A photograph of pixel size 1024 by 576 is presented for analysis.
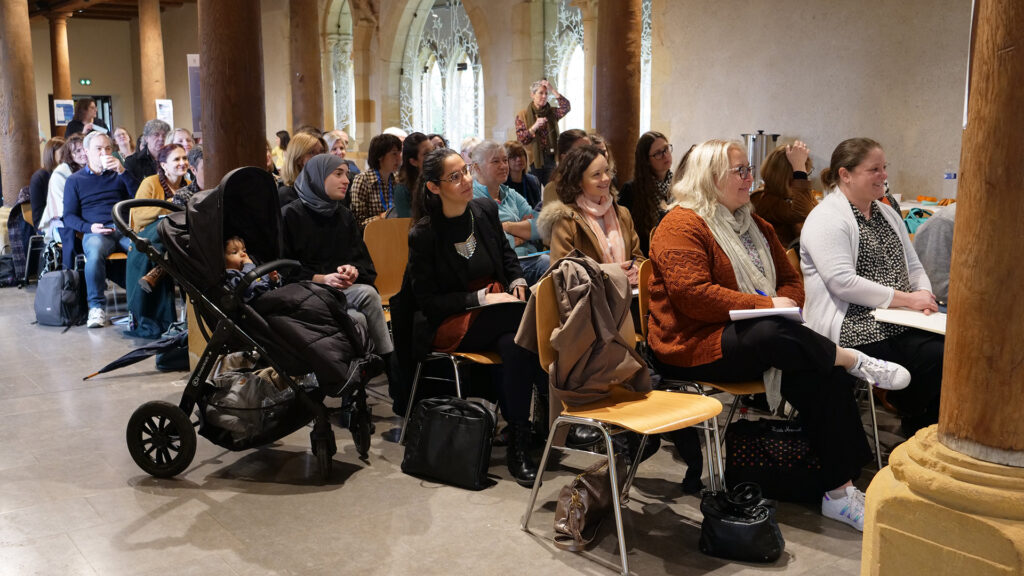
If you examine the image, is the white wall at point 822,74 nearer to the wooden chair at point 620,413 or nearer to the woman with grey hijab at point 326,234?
the woman with grey hijab at point 326,234

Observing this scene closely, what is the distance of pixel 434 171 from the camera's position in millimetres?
3955

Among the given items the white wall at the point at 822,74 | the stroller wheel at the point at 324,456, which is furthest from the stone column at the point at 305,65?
the stroller wheel at the point at 324,456

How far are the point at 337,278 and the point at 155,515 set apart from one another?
4.42ft

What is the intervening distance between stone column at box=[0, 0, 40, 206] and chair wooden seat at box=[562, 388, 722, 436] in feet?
28.8

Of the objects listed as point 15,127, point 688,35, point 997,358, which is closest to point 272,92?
point 15,127

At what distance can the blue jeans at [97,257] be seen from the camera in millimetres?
6664

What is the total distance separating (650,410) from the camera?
303 cm

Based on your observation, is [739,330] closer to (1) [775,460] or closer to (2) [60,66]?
(1) [775,460]

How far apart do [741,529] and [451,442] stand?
1184 mm

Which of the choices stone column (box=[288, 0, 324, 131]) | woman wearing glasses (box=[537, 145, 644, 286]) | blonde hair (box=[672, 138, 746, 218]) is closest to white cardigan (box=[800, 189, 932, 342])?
blonde hair (box=[672, 138, 746, 218])

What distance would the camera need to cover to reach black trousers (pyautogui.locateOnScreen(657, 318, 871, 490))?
3227mm

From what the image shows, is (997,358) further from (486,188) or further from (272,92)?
(272,92)

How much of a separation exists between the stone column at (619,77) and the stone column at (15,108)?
20.8ft

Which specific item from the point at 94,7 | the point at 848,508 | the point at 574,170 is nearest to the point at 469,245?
the point at 574,170
